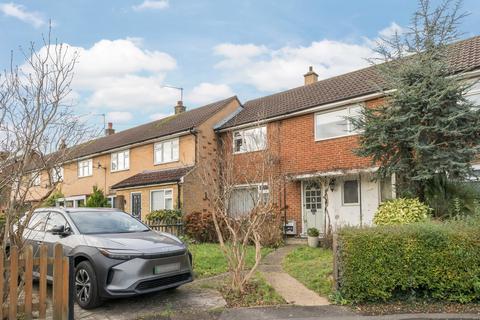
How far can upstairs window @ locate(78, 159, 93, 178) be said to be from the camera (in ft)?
88.7

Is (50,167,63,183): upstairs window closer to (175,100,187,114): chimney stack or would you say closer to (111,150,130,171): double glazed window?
(111,150,130,171): double glazed window

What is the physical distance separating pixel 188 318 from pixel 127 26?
273 inches

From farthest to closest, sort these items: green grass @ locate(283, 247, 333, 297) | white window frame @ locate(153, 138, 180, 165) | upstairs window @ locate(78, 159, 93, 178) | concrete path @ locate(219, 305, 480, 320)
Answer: upstairs window @ locate(78, 159, 93, 178) < white window frame @ locate(153, 138, 180, 165) < green grass @ locate(283, 247, 333, 297) < concrete path @ locate(219, 305, 480, 320)

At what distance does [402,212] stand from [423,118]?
7.27ft

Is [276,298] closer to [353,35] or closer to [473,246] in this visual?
[473,246]

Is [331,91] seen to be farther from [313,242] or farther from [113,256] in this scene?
[113,256]

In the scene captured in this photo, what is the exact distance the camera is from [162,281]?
21.2ft

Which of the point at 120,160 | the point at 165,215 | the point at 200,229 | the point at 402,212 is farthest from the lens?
the point at 120,160

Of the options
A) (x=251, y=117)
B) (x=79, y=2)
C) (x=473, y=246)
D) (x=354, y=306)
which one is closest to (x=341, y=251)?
(x=354, y=306)

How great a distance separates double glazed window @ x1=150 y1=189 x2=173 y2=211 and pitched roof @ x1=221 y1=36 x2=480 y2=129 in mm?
4074

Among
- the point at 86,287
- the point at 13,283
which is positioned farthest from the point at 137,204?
the point at 13,283

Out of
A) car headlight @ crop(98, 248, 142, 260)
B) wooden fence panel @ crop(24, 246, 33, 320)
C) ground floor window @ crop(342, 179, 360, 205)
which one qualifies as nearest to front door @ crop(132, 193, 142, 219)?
ground floor window @ crop(342, 179, 360, 205)

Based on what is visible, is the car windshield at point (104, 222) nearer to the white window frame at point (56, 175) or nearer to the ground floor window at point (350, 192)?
the white window frame at point (56, 175)

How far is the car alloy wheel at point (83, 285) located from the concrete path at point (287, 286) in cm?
314
